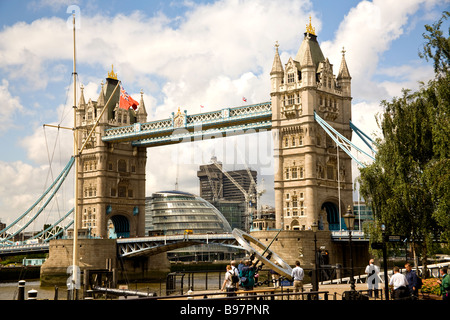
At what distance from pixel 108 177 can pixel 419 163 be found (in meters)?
50.9

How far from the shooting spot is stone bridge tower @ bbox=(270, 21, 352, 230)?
189 feet

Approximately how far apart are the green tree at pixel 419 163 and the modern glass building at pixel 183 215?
82977 millimetres

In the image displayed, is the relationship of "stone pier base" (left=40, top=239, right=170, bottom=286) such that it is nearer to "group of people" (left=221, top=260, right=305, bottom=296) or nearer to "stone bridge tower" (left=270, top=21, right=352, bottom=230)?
"stone bridge tower" (left=270, top=21, right=352, bottom=230)

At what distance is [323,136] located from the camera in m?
59.1

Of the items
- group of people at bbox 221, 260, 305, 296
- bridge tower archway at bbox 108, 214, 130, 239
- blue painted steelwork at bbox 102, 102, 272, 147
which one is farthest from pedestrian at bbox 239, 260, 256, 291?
bridge tower archway at bbox 108, 214, 130, 239

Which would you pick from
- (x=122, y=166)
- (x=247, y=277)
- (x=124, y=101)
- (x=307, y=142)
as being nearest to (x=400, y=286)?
(x=247, y=277)

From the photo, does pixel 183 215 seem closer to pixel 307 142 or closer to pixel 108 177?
pixel 108 177

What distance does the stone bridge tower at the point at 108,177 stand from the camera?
245 feet

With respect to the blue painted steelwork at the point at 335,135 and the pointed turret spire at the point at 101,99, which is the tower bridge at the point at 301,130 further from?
the pointed turret spire at the point at 101,99

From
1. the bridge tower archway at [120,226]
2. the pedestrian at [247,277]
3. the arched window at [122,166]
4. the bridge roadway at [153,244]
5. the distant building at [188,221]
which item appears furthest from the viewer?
the distant building at [188,221]

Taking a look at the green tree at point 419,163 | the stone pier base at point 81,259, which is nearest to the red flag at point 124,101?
the stone pier base at point 81,259
